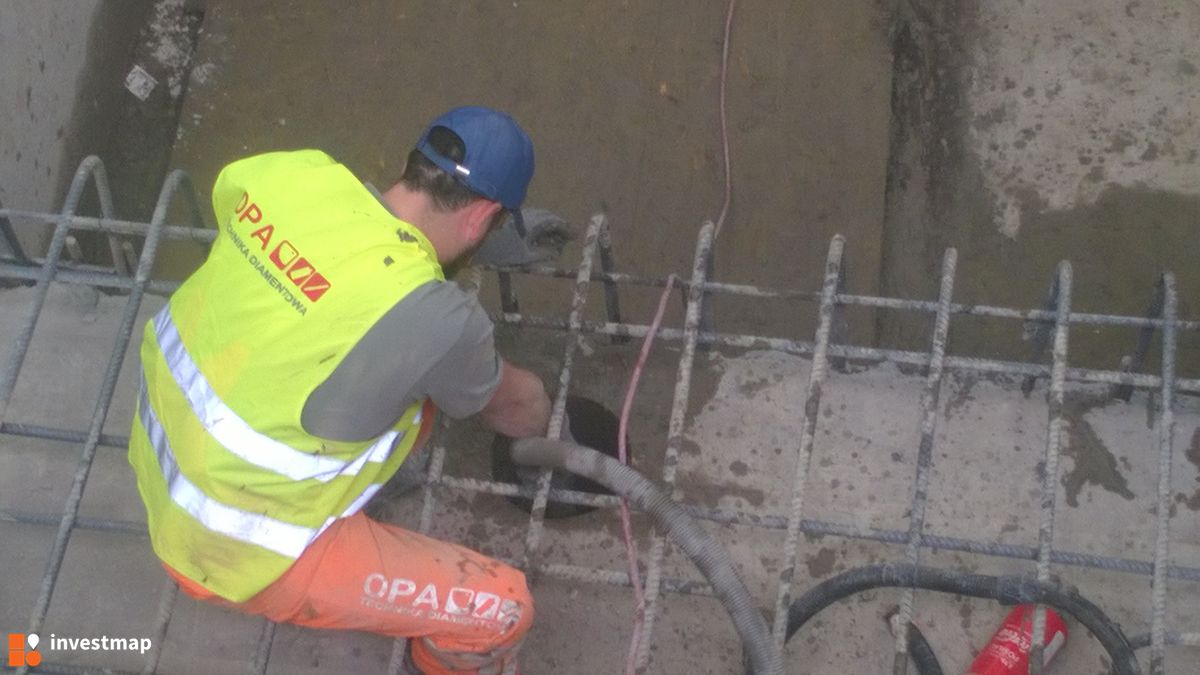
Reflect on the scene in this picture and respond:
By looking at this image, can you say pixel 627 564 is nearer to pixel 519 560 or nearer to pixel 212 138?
pixel 519 560

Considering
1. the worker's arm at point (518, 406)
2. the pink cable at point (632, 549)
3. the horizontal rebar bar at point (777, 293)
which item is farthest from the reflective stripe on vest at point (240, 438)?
the horizontal rebar bar at point (777, 293)

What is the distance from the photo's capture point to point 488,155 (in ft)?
8.02

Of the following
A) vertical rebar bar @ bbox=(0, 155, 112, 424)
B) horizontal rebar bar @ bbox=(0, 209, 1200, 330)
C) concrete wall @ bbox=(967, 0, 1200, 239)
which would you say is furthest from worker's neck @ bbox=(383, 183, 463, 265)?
concrete wall @ bbox=(967, 0, 1200, 239)

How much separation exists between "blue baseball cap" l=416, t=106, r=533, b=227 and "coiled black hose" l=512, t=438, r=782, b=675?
2.24 ft

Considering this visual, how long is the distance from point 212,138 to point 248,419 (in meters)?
2.80

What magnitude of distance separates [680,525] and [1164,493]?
1.24m

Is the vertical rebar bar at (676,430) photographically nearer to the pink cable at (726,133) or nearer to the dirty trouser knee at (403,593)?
the dirty trouser knee at (403,593)

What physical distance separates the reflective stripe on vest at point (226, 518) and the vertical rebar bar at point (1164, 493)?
2037 millimetres

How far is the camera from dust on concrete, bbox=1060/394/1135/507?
122 inches

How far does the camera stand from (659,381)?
3381 mm

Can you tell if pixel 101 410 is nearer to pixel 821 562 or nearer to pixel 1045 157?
pixel 821 562

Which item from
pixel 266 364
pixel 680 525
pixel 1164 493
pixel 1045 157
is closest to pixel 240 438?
pixel 266 364

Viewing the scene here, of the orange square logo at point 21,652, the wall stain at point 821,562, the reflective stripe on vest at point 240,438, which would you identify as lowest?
the orange square logo at point 21,652

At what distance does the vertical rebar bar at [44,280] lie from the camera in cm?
291
